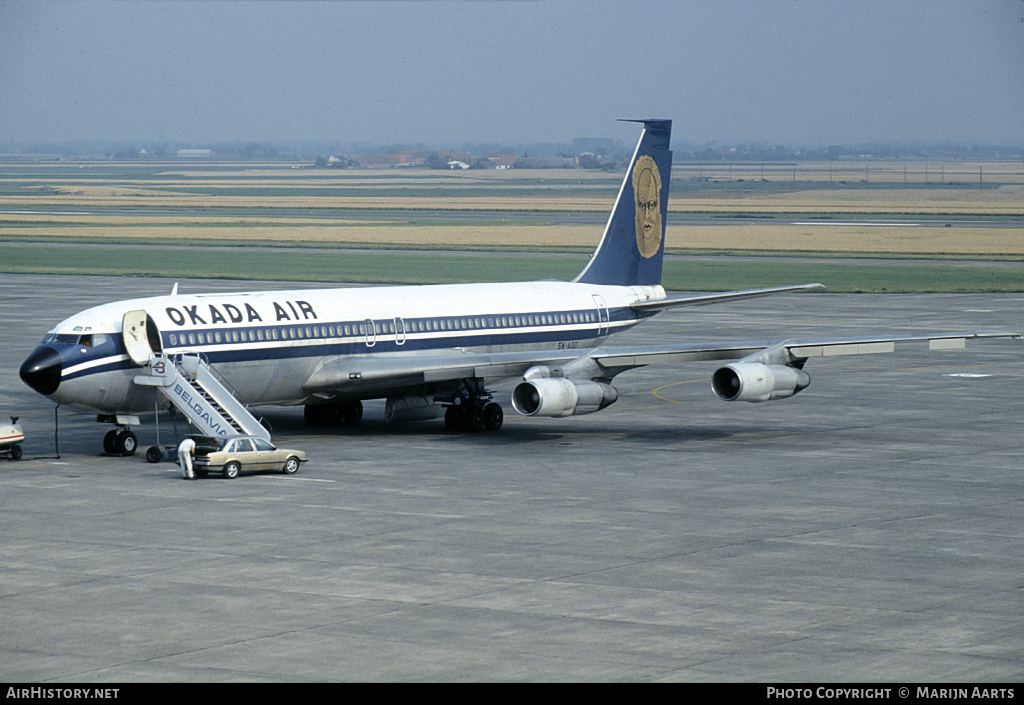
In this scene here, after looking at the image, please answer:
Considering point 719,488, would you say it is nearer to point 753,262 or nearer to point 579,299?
point 579,299

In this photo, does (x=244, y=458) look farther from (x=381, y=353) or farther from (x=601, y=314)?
(x=601, y=314)

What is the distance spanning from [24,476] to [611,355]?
17704 millimetres

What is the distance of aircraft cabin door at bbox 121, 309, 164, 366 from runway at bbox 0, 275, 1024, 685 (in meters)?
3.20

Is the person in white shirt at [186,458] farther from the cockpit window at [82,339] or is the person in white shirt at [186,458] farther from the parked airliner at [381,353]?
the cockpit window at [82,339]

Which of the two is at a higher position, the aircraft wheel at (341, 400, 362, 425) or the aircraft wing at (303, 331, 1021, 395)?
the aircraft wing at (303, 331, 1021, 395)

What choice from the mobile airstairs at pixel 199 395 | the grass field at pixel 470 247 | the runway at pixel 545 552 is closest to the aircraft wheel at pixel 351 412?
the runway at pixel 545 552

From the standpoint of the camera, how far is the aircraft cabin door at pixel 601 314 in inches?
2133

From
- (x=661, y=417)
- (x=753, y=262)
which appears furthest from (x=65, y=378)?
(x=753, y=262)

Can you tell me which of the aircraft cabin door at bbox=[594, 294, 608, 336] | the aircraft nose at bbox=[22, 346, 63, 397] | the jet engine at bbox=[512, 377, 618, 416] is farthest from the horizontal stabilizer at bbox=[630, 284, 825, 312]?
the aircraft nose at bbox=[22, 346, 63, 397]

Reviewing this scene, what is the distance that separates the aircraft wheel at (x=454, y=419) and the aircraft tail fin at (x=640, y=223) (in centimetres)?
1007

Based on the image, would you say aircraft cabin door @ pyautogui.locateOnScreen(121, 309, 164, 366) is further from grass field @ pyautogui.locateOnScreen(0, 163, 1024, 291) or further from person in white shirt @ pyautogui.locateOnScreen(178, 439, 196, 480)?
grass field @ pyautogui.locateOnScreen(0, 163, 1024, 291)

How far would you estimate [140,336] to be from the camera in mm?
43094

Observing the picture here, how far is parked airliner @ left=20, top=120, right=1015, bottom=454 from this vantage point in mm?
42750

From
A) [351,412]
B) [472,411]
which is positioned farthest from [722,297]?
[351,412]
